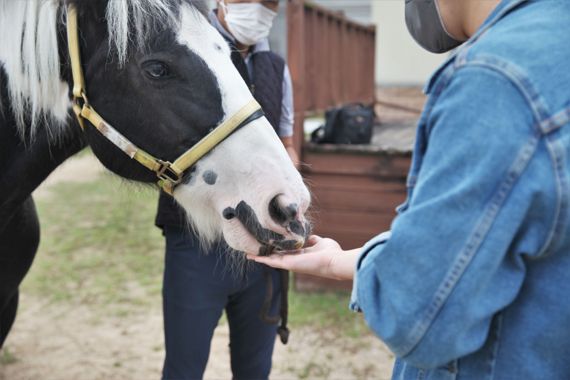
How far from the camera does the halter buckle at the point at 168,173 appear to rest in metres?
1.46

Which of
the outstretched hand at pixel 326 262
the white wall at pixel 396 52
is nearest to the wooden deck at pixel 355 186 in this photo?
the outstretched hand at pixel 326 262

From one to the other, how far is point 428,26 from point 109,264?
13.7 feet

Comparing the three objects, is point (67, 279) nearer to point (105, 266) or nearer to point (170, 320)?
point (105, 266)

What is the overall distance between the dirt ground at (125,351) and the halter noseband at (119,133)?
198 centimetres

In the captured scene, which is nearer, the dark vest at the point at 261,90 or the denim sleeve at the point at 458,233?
the denim sleeve at the point at 458,233

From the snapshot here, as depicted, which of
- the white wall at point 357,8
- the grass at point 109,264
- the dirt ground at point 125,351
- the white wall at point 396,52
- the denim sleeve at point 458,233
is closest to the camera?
the denim sleeve at point 458,233

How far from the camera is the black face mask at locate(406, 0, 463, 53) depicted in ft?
3.13

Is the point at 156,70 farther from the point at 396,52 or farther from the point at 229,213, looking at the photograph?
the point at 396,52

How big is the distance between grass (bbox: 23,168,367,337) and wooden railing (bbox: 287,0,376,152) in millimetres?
1170

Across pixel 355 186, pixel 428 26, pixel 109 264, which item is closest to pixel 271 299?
pixel 428 26

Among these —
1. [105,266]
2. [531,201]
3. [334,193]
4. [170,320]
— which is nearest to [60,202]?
[105,266]

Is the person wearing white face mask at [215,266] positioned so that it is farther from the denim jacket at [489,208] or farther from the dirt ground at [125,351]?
the dirt ground at [125,351]

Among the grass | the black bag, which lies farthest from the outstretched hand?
the black bag

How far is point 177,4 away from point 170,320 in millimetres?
1072
